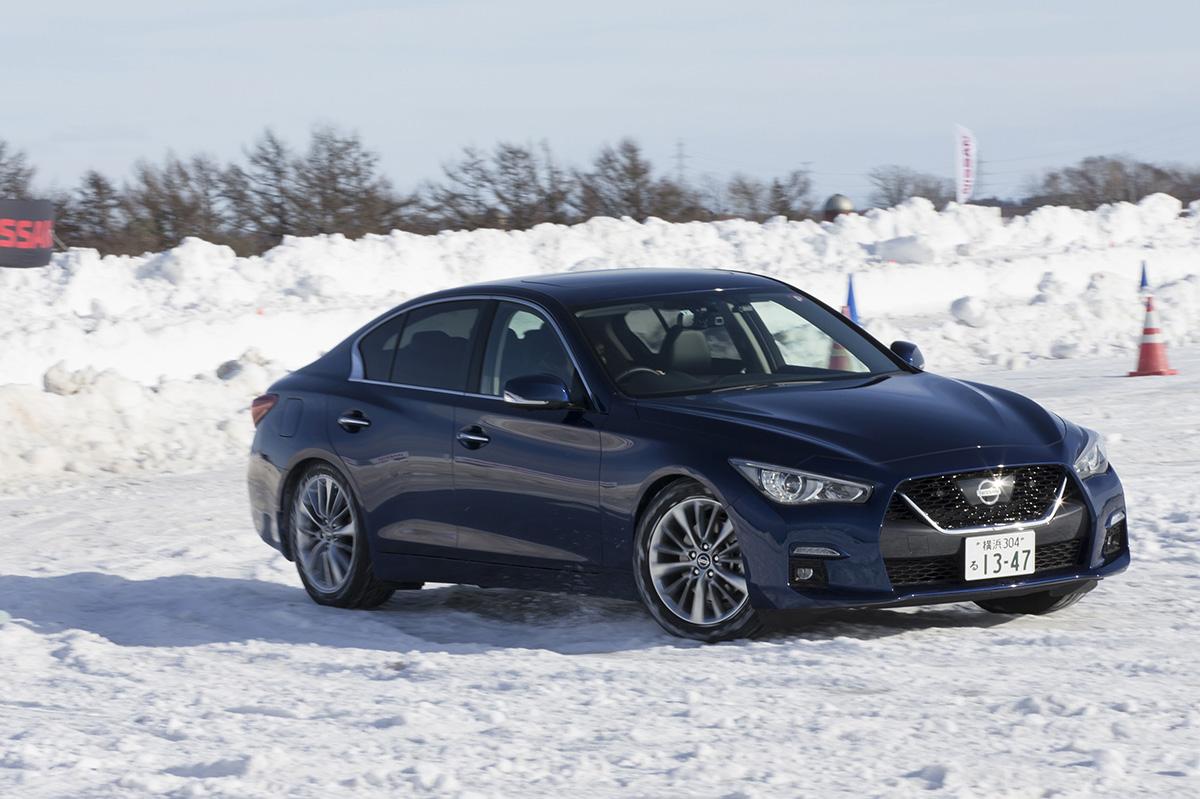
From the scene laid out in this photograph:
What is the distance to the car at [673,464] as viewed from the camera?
22.9ft

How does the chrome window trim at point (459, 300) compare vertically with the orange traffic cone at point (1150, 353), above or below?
above

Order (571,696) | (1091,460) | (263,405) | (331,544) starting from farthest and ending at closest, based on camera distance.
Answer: (263,405), (331,544), (1091,460), (571,696)

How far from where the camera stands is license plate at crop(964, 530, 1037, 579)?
6.98 metres

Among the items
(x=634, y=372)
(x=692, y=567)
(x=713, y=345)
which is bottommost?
(x=692, y=567)

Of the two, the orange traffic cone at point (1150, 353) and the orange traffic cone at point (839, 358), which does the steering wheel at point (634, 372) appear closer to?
the orange traffic cone at point (839, 358)

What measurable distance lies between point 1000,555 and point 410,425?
2.84 metres

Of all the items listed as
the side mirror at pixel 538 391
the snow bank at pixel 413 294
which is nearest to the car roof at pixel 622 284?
the side mirror at pixel 538 391

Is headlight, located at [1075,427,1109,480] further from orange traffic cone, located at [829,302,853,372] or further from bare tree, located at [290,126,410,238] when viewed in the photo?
bare tree, located at [290,126,410,238]

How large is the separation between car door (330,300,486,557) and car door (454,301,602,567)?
120mm

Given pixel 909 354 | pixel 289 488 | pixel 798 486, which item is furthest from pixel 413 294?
pixel 798 486

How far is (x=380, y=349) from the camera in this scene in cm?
906

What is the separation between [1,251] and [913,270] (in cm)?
1419

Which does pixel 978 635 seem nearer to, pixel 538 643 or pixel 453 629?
pixel 538 643

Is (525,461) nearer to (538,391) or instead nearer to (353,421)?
(538,391)
